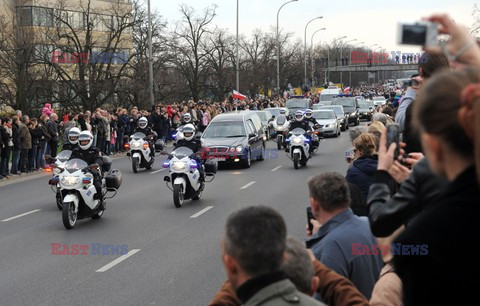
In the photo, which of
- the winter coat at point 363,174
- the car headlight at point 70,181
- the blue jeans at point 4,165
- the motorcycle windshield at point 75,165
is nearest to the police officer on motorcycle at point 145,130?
the blue jeans at point 4,165

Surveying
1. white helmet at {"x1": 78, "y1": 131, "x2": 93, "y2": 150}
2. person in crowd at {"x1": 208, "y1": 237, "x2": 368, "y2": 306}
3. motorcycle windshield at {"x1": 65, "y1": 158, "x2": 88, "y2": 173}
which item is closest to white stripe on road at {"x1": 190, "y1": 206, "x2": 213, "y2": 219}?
motorcycle windshield at {"x1": 65, "y1": 158, "x2": 88, "y2": 173}

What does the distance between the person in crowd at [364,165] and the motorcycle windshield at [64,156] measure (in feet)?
29.0

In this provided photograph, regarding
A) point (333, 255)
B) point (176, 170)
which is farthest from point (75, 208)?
point (333, 255)

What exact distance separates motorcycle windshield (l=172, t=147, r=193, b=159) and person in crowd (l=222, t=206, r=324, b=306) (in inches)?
560

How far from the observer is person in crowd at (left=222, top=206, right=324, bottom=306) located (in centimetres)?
310

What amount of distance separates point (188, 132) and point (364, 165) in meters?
10.9

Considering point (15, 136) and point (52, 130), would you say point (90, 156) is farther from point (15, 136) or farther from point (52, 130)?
point (52, 130)

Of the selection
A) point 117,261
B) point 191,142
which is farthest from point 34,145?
point 117,261

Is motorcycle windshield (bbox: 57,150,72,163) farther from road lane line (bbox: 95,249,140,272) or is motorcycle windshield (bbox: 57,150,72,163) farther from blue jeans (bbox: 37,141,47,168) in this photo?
blue jeans (bbox: 37,141,47,168)

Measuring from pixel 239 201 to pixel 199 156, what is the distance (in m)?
1.34

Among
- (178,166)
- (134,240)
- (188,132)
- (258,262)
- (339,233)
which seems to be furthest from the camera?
(188,132)

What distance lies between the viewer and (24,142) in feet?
77.0

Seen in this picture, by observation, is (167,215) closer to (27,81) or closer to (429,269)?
(429,269)

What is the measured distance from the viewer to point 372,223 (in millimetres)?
3580
